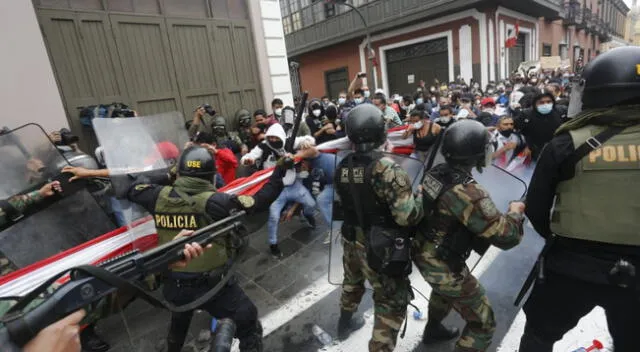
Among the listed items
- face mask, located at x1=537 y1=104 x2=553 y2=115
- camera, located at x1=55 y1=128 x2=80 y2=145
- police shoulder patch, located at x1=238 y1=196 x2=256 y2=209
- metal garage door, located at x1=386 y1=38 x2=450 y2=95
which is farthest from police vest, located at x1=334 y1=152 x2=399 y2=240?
metal garage door, located at x1=386 y1=38 x2=450 y2=95

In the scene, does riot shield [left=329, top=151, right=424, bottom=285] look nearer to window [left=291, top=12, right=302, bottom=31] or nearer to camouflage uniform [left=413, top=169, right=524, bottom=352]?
camouflage uniform [left=413, top=169, right=524, bottom=352]

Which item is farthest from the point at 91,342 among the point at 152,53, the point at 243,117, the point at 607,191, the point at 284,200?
the point at 152,53

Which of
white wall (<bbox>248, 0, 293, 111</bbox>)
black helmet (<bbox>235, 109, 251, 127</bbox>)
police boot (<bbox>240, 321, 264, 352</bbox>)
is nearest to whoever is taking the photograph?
police boot (<bbox>240, 321, 264, 352</bbox>)

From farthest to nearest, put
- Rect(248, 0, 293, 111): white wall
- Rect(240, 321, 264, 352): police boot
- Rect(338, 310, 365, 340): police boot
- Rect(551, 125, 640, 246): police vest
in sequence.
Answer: Rect(248, 0, 293, 111): white wall → Rect(338, 310, 365, 340): police boot → Rect(240, 321, 264, 352): police boot → Rect(551, 125, 640, 246): police vest

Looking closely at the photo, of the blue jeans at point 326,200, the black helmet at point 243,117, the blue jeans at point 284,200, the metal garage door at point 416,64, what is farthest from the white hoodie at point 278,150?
the metal garage door at point 416,64

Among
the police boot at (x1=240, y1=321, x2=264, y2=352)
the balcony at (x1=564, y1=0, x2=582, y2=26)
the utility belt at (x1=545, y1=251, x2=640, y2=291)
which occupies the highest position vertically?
the balcony at (x1=564, y1=0, x2=582, y2=26)

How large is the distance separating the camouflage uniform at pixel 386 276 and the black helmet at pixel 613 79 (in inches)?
40.0

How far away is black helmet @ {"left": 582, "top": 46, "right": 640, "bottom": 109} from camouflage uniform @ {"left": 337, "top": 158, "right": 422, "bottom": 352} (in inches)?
40.0

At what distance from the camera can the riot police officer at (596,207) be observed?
4.86 feet

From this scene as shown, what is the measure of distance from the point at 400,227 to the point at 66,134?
15.1ft

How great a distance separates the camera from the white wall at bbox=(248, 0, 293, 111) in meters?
7.47

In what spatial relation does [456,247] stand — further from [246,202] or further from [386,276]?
[246,202]

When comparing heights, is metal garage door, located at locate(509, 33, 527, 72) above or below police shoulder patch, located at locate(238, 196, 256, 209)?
above

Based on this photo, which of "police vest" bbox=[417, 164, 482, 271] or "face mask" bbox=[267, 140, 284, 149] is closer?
"police vest" bbox=[417, 164, 482, 271]
